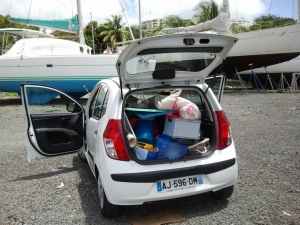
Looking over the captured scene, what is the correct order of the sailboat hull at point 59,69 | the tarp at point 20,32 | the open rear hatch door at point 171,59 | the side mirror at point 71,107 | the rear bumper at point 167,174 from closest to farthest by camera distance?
the rear bumper at point 167,174 → the open rear hatch door at point 171,59 → the side mirror at point 71,107 → the sailboat hull at point 59,69 → the tarp at point 20,32

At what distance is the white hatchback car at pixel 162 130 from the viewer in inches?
117

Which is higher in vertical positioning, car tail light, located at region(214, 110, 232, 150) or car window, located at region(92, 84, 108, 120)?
car window, located at region(92, 84, 108, 120)

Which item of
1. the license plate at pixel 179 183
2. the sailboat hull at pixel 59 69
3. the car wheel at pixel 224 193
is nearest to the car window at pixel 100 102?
the license plate at pixel 179 183

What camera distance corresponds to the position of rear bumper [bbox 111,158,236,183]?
290 centimetres

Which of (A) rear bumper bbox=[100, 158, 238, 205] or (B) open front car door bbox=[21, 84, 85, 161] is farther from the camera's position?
(B) open front car door bbox=[21, 84, 85, 161]

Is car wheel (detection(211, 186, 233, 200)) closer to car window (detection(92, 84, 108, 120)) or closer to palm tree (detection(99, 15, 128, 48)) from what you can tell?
car window (detection(92, 84, 108, 120))

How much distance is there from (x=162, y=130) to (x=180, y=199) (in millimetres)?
879

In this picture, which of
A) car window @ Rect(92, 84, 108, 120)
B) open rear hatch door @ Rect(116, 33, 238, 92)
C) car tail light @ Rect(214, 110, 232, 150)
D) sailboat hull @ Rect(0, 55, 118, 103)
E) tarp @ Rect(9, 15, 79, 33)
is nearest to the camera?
open rear hatch door @ Rect(116, 33, 238, 92)

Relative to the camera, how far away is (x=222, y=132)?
337 centimetres

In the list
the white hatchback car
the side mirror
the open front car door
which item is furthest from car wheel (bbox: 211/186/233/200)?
the side mirror

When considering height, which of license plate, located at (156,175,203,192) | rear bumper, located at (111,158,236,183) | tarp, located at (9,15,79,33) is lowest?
license plate, located at (156,175,203,192)

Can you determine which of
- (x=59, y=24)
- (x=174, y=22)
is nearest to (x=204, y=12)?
(x=174, y=22)

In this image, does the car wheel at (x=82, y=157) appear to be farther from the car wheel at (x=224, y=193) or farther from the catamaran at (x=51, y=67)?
the catamaran at (x=51, y=67)

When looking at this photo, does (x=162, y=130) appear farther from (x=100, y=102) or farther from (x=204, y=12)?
(x=204, y=12)
